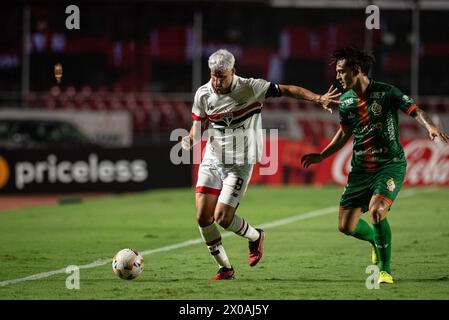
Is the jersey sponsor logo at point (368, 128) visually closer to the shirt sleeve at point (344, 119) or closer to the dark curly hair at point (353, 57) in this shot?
the shirt sleeve at point (344, 119)

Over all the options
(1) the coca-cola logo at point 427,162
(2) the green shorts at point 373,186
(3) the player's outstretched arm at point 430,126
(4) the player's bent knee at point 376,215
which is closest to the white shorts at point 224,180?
(2) the green shorts at point 373,186

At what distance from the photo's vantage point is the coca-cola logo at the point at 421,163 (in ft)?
76.1

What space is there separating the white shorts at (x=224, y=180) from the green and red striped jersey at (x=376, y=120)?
112cm

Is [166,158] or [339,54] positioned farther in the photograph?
[166,158]

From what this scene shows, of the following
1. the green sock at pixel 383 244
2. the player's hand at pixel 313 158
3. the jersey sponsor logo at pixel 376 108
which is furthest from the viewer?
the player's hand at pixel 313 158

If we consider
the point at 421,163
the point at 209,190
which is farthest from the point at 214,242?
the point at 421,163

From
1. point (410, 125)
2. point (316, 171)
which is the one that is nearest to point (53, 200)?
point (316, 171)

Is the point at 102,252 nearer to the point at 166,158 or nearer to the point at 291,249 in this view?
the point at 291,249

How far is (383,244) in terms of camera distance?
9523 millimetres

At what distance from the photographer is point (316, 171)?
23844 millimetres

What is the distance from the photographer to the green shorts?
381 inches

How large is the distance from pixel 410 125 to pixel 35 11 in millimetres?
14024

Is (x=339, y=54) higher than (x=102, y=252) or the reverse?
higher

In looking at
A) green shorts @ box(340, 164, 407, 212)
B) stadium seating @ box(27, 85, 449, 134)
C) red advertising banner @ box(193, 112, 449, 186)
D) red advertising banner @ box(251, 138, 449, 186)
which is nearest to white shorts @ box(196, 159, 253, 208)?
green shorts @ box(340, 164, 407, 212)
